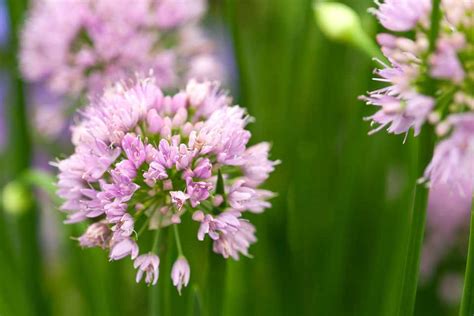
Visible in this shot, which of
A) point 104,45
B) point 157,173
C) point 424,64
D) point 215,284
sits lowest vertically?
point 215,284

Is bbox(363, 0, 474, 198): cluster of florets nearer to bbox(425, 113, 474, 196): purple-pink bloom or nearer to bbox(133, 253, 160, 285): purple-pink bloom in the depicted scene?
bbox(425, 113, 474, 196): purple-pink bloom

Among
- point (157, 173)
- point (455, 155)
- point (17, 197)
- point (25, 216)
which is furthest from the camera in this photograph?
point (25, 216)

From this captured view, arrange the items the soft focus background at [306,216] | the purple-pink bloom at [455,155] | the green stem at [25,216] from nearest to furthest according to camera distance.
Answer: the purple-pink bloom at [455,155], the soft focus background at [306,216], the green stem at [25,216]

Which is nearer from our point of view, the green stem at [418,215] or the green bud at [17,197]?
the green stem at [418,215]

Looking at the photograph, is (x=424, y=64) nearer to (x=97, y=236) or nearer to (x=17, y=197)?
(x=97, y=236)

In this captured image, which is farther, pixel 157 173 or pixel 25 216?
pixel 25 216

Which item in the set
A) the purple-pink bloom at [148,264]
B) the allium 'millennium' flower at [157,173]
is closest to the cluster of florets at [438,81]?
the allium 'millennium' flower at [157,173]

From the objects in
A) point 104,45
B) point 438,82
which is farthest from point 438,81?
point 104,45

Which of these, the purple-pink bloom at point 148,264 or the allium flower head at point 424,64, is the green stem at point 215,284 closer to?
the purple-pink bloom at point 148,264
